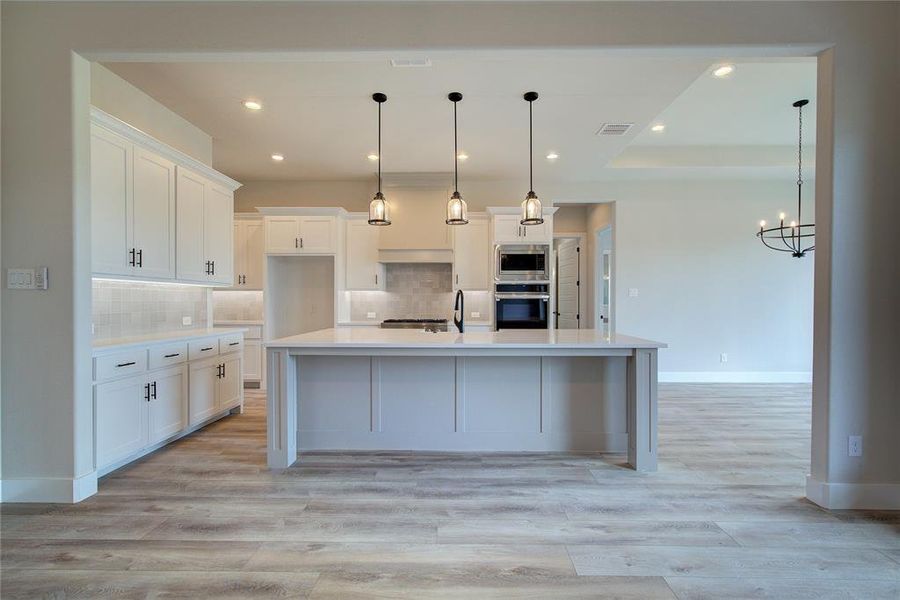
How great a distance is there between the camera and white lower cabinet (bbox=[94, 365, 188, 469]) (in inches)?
108

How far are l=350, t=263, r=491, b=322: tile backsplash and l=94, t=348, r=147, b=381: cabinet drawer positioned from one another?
3221mm

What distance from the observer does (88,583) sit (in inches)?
70.1

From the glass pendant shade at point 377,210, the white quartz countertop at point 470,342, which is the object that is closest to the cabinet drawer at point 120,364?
the white quartz countertop at point 470,342

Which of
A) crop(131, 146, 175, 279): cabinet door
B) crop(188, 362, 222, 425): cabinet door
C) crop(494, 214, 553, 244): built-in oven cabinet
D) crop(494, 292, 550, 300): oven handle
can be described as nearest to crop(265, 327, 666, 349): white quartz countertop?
crop(188, 362, 222, 425): cabinet door

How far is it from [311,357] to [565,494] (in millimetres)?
1972

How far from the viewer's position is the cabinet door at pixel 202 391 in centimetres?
365

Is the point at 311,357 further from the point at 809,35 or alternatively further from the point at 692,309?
the point at 692,309

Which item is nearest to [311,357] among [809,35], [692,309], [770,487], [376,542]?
[376,542]

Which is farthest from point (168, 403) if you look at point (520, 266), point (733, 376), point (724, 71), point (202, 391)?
point (733, 376)

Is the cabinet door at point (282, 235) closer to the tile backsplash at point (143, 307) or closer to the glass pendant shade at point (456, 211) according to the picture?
the tile backsplash at point (143, 307)

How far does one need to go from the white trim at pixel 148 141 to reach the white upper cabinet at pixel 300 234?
121cm

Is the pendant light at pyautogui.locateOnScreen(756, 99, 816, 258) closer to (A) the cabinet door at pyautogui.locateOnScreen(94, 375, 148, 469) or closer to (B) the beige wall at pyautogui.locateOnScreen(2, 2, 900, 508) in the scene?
(B) the beige wall at pyautogui.locateOnScreen(2, 2, 900, 508)

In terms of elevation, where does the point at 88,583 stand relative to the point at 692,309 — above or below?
below

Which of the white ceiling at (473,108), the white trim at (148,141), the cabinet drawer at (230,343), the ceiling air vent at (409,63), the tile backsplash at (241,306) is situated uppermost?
the white ceiling at (473,108)
